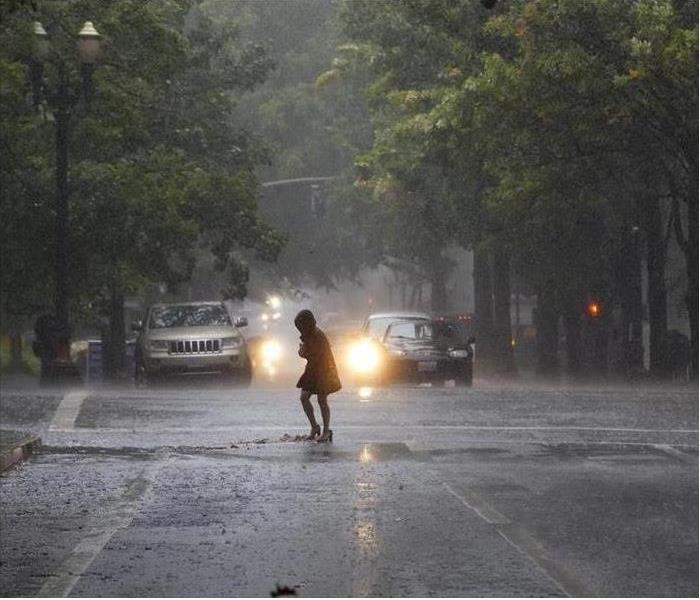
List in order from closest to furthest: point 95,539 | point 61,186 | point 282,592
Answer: point 282,592 → point 95,539 → point 61,186

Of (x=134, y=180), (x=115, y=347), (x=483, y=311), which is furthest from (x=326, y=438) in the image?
(x=483, y=311)

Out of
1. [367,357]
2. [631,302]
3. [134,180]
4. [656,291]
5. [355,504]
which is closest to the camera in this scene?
[355,504]

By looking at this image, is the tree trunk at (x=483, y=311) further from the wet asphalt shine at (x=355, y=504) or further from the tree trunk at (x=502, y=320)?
the wet asphalt shine at (x=355, y=504)

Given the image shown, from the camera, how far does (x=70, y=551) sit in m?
12.3

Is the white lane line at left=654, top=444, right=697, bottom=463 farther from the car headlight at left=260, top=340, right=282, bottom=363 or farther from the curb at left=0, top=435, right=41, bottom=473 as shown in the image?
the car headlight at left=260, top=340, right=282, bottom=363

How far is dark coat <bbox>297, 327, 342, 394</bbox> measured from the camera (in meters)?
21.9

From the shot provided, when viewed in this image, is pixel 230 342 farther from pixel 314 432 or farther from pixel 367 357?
pixel 314 432

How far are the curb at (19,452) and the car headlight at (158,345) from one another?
1665 cm

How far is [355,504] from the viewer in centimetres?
1495

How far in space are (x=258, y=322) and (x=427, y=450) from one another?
15287cm

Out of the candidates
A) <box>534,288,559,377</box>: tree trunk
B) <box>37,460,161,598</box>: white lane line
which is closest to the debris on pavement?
<box>37,460,161,598</box>: white lane line

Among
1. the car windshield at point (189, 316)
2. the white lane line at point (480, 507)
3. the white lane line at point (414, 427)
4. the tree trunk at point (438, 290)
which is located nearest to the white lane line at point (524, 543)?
the white lane line at point (480, 507)

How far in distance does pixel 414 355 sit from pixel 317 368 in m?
18.4

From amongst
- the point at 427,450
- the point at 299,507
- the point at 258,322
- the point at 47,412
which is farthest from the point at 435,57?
the point at 258,322
